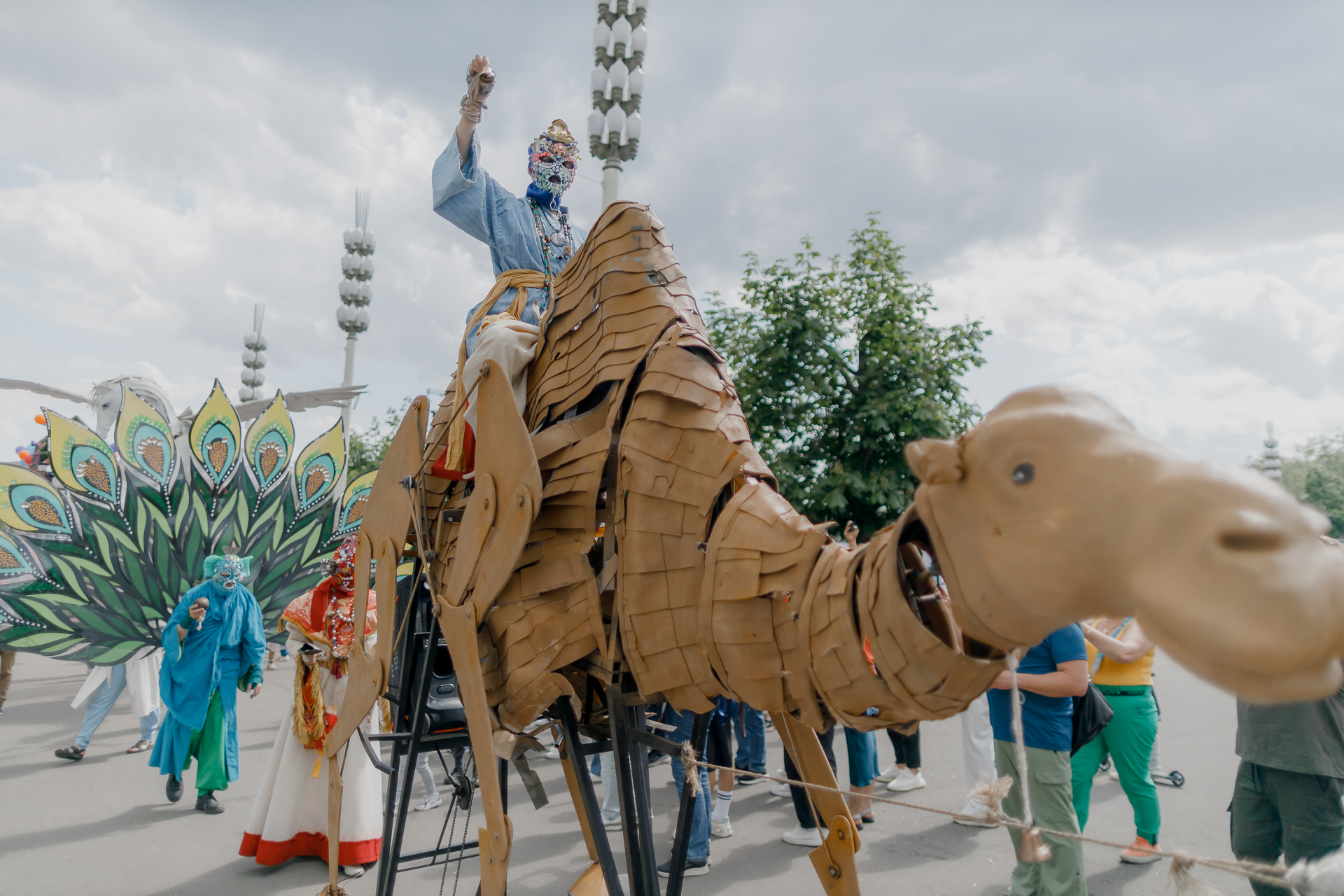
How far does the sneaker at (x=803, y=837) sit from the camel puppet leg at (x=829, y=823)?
Result: 9.86 feet

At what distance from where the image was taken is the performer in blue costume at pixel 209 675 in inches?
219

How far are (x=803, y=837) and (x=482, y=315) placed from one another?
4009mm

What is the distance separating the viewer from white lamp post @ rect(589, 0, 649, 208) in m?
5.70

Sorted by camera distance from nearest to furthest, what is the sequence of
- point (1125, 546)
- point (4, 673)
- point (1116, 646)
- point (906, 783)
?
1. point (1125, 546)
2. point (1116, 646)
3. point (906, 783)
4. point (4, 673)

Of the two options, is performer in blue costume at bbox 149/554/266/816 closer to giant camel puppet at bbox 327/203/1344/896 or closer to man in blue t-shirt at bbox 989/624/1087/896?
giant camel puppet at bbox 327/203/1344/896

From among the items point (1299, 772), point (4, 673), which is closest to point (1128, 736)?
point (1299, 772)

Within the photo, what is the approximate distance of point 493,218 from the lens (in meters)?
2.94

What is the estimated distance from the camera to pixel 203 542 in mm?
6566

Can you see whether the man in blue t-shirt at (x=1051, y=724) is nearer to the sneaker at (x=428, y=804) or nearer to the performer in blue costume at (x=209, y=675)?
the sneaker at (x=428, y=804)

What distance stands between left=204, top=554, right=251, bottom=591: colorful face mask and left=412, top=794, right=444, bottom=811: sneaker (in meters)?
2.21

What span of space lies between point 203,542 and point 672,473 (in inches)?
245

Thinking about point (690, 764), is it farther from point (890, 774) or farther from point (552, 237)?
point (890, 774)

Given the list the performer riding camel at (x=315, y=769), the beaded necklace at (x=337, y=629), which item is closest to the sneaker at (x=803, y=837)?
the performer riding camel at (x=315, y=769)

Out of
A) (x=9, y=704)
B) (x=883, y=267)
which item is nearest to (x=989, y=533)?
(x=883, y=267)
